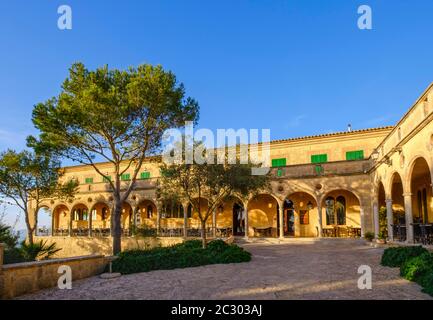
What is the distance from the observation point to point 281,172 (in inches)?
858

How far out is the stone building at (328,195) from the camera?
608 inches

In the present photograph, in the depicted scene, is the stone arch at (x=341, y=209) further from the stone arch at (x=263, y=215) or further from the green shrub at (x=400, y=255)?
the green shrub at (x=400, y=255)

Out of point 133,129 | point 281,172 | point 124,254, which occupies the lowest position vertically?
point 124,254

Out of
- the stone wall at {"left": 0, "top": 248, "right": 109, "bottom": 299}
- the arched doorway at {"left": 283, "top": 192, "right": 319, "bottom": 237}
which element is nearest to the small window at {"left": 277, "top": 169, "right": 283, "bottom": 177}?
the arched doorway at {"left": 283, "top": 192, "right": 319, "bottom": 237}

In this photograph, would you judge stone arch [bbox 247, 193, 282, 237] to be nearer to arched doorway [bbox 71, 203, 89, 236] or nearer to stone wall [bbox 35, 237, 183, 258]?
stone wall [bbox 35, 237, 183, 258]

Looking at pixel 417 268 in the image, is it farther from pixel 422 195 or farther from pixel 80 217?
pixel 80 217

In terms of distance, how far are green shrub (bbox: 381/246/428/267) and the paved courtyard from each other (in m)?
0.36

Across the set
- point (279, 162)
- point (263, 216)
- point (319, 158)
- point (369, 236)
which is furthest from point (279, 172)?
point (369, 236)

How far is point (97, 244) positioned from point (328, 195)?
16.7m

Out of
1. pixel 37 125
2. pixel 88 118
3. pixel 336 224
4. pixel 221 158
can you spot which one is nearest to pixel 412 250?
pixel 221 158

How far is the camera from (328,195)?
22.0 metres

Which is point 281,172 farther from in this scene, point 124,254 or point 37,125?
point 37,125

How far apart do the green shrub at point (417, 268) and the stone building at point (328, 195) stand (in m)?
4.34
